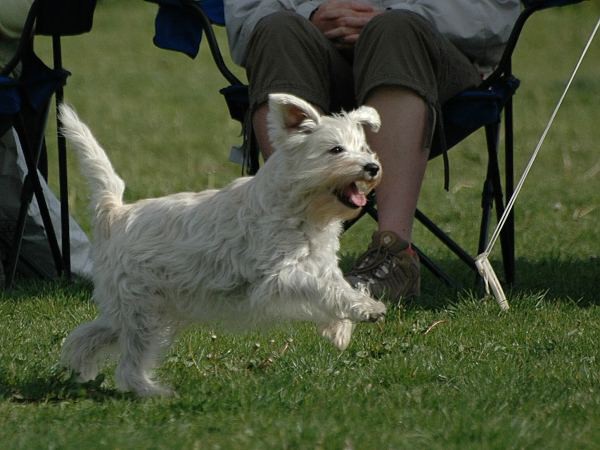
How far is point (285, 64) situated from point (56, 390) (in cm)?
178

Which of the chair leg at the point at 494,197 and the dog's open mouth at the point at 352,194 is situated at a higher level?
the dog's open mouth at the point at 352,194

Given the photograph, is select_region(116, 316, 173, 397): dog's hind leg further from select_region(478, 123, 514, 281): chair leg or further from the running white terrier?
select_region(478, 123, 514, 281): chair leg

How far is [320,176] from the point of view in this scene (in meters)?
3.97

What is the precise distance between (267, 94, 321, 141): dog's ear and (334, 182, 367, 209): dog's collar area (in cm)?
24

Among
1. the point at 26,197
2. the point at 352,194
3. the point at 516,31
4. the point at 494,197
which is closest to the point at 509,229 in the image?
the point at 494,197

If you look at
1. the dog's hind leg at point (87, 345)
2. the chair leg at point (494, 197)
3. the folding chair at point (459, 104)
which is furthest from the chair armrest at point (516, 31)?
the dog's hind leg at point (87, 345)

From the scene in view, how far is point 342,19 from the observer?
17.9 ft

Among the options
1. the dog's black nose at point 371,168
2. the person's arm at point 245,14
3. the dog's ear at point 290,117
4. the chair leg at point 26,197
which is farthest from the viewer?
the chair leg at point 26,197

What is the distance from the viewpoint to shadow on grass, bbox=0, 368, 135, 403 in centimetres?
401

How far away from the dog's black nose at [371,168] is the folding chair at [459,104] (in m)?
1.38

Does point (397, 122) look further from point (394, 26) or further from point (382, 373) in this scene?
point (382, 373)

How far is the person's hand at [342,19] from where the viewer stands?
214 inches

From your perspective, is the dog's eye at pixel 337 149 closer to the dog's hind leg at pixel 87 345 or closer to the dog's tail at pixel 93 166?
the dog's tail at pixel 93 166

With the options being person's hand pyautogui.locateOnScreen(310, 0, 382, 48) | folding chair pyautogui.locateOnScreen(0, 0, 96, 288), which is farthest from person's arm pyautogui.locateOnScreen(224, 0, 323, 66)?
folding chair pyautogui.locateOnScreen(0, 0, 96, 288)
